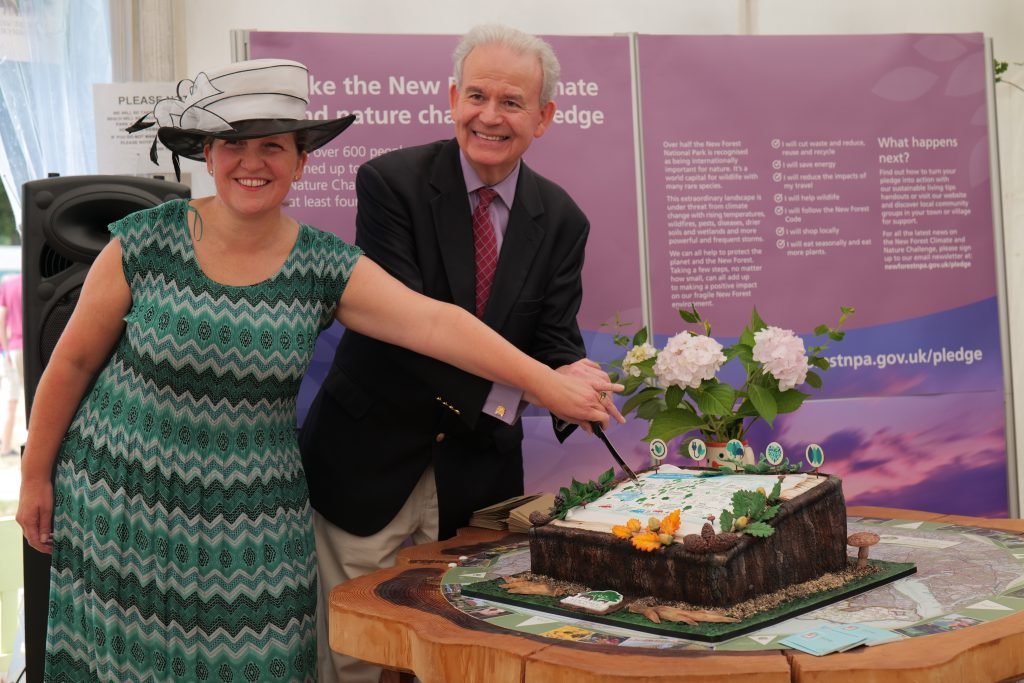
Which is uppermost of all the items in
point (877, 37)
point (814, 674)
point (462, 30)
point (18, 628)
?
point (462, 30)

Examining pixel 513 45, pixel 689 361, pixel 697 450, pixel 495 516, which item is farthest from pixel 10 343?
pixel 697 450

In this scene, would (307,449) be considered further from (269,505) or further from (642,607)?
(642,607)

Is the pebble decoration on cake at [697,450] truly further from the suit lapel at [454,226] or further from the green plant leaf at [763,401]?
the suit lapel at [454,226]

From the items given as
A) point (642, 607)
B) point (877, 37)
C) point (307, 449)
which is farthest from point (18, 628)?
point (877, 37)

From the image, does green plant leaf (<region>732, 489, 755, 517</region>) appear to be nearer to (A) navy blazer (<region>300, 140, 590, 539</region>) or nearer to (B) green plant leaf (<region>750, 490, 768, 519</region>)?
(B) green plant leaf (<region>750, 490, 768, 519</region>)

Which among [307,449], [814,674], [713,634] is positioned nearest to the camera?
[814,674]

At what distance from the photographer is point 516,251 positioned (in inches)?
89.7

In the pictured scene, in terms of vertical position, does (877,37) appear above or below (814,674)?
above

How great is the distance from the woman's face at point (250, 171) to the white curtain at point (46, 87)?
6.48 ft

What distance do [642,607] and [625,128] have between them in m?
2.15

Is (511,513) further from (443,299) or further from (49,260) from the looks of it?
(49,260)

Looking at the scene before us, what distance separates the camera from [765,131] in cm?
352

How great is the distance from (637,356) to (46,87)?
2.32 meters

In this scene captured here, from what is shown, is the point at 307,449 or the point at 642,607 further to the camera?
the point at 307,449
